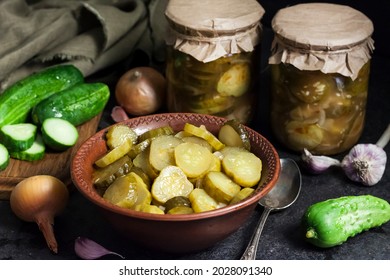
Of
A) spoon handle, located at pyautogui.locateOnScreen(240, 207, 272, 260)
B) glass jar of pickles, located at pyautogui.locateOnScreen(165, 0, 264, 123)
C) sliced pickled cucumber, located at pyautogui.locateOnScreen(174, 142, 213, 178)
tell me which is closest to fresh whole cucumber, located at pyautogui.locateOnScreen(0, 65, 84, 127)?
glass jar of pickles, located at pyautogui.locateOnScreen(165, 0, 264, 123)

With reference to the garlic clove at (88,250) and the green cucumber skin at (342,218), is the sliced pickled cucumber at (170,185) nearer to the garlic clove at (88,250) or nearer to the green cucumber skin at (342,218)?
the garlic clove at (88,250)

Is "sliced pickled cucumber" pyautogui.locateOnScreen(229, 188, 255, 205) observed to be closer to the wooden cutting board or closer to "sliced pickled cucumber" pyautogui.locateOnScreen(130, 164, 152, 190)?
"sliced pickled cucumber" pyautogui.locateOnScreen(130, 164, 152, 190)

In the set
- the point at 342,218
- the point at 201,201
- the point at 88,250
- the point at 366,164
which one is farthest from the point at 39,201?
the point at 366,164

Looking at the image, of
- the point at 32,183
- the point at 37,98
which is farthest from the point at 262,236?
the point at 37,98

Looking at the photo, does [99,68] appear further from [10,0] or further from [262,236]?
[262,236]

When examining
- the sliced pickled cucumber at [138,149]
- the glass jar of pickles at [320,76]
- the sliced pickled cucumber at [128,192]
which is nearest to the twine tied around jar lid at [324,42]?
the glass jar of pickles at [320,76]

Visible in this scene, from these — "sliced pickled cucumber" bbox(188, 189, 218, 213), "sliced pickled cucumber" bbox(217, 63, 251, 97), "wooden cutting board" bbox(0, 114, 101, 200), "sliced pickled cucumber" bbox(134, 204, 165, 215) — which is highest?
"sliced pickled cucumber" bbox(134, 204, 165, 215)
